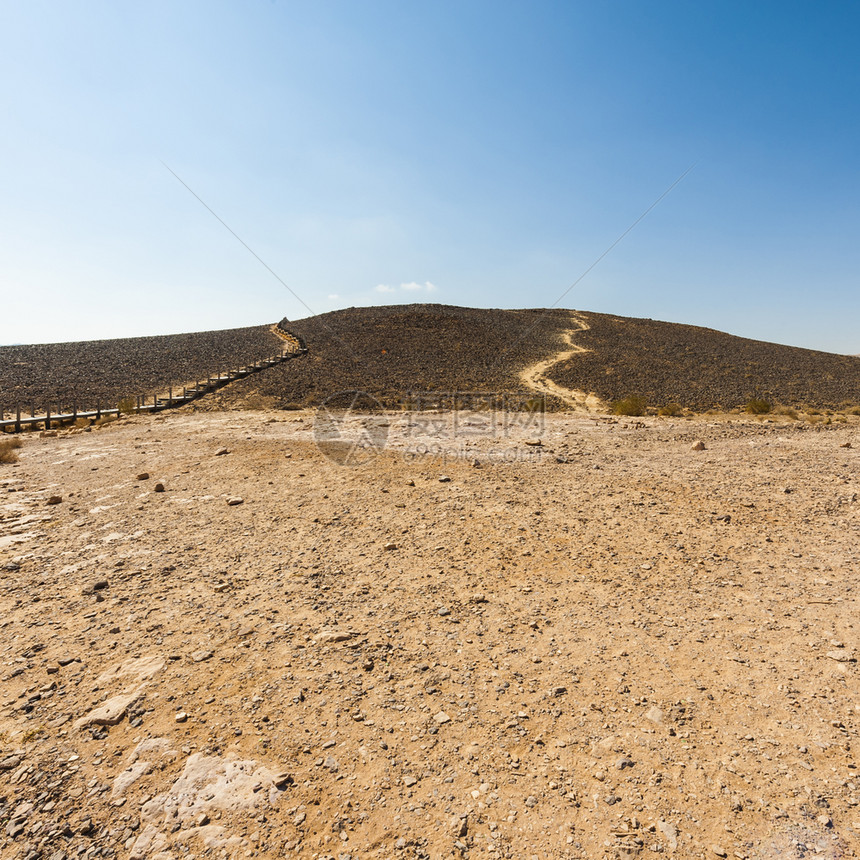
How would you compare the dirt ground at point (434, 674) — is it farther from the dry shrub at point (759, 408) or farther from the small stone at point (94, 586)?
the dry shrub at point (759, 408)

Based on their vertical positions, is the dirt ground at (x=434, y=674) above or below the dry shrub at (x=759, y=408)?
below

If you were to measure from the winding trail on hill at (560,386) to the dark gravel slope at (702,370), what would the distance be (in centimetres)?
89

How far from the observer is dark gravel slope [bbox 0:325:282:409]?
2853 cm

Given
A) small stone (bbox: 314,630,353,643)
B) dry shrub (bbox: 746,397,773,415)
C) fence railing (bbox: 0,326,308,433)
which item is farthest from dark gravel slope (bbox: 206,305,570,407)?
small stone (bbox: 314,630,353,643)

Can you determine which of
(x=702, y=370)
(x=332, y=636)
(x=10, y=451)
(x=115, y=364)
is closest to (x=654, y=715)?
(x=332, y=636)

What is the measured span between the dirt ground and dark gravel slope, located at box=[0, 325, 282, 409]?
22.4 meters

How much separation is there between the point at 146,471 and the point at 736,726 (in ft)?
40.3

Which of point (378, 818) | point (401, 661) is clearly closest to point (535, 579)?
point (401, 661)

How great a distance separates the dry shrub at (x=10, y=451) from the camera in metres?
13.0

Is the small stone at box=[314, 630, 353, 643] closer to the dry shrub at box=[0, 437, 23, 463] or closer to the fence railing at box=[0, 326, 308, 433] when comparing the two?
the dry shrub at box=[0, 437, 23, 463]

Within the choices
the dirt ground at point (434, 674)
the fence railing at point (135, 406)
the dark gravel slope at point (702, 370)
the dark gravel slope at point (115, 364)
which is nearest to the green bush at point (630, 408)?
the dark gravel slope at point (702, 370)

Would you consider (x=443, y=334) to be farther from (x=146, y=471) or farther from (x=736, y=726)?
(x=736, y=726)

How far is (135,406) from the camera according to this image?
78.2 feet

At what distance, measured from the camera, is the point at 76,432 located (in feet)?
60.1
